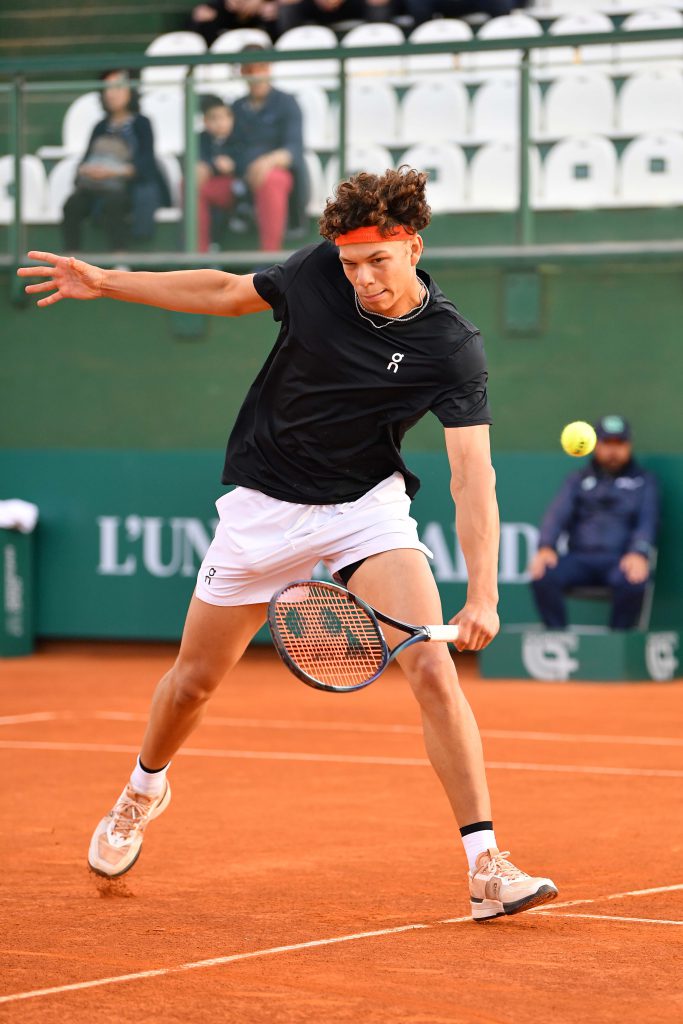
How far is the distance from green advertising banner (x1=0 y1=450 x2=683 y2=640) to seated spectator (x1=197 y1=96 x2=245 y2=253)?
201 cm

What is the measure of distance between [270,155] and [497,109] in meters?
1.75

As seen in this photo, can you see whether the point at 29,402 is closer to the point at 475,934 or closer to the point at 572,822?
the point at 572,822

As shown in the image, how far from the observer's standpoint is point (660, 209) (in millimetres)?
12305

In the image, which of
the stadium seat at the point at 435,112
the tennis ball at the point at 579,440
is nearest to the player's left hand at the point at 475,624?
the tennis ball at the point at 579,440

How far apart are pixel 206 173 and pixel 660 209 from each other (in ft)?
11.5

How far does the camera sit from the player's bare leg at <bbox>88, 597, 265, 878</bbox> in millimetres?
4934

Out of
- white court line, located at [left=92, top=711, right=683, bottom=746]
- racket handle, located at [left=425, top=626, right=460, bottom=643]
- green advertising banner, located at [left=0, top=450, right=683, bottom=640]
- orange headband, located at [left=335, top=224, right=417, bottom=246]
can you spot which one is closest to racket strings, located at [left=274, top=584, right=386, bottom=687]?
racket handle, located at [left=425, top=626, right=460, bottom=643]

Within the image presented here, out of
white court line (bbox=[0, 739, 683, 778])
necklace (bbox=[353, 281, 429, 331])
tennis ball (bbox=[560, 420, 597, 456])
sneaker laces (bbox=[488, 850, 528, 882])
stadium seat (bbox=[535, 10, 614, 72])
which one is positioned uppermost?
stadium seat (bbox=[535, 10, 614, 72])

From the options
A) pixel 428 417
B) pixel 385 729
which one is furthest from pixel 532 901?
pixel 428 417

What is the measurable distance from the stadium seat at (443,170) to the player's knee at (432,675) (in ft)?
28.2

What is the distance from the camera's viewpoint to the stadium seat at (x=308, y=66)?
41.9 ft

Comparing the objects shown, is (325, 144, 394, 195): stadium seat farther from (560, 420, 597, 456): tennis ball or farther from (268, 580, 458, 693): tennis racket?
(268, 580, 458, 693): tennis racket

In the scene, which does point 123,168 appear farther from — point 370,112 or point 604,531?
point 604,531

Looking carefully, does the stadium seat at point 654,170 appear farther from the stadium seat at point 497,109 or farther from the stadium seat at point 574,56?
the stadium seat at point 497,109
